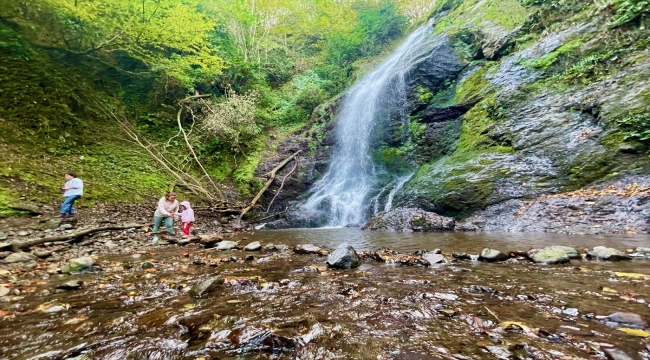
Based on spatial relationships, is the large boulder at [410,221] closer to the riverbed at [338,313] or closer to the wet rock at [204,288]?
the riverbed at [338,313]

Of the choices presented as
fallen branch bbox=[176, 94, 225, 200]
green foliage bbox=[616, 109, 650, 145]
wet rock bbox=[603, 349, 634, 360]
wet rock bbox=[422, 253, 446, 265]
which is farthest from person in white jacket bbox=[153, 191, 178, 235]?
green foliage bbox=[616, 109, 650, 145]

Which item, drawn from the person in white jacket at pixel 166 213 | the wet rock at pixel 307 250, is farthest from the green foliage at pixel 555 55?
the person in white jacket at pixel 166 213

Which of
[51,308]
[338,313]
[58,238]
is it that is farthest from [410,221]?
[58,238]

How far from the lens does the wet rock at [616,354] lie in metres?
1.46

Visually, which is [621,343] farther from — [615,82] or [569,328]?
[615,82]

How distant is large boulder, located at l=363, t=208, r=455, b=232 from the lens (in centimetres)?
802

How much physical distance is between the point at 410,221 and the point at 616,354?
7054 millimetres

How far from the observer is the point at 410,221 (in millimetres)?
8477

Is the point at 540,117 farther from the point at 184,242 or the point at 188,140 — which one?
the point at 188,140

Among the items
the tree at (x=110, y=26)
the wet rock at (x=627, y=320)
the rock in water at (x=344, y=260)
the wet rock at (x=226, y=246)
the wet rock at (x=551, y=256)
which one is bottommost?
the wet rock at (x=226, y=246)

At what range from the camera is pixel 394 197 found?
10.5m

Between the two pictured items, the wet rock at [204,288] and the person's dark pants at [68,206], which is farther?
the person's dark pants at [68,206]

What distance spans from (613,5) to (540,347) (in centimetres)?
1194

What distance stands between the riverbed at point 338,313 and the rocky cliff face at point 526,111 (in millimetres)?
4780
